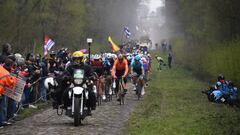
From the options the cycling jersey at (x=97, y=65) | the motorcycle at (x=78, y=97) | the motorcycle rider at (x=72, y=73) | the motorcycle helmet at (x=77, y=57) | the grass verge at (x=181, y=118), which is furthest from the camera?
the cycling jersey at (x=97, y=65)

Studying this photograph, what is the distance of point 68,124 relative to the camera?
56.5ft

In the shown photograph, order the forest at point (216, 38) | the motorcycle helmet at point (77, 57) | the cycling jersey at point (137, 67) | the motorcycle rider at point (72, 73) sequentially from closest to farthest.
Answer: the motorcycle rider at point (72, 73) → the motorcycle helmet at point (77, 57) → the cycling jersey at point (137, 67) → the forest at point (216, 38)

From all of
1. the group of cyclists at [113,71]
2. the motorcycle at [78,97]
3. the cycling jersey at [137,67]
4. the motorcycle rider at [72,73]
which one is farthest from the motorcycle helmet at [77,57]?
the cycling jersey at [137,67]

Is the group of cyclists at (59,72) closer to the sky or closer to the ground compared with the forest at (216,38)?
closer to the ground

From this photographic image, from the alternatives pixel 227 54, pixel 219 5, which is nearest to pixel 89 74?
pixel 227 54

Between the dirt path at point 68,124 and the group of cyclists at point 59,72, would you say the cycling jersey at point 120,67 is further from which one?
the dirt path at point 68,124

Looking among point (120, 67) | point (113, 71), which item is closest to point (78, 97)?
point (113, 71)

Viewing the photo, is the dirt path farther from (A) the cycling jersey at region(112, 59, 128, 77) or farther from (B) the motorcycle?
(A) the cycling jersey at region(112, 59, 128, 77)

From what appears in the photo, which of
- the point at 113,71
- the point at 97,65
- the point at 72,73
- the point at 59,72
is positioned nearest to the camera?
A: the point at 72,73

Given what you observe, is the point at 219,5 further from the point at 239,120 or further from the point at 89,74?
the point at 89,74

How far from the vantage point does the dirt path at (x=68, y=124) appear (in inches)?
615

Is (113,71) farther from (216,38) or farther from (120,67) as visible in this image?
(216,38)

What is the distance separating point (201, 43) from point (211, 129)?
31039 mm

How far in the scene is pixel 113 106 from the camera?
24188 mm
